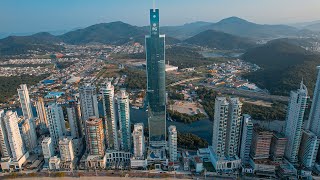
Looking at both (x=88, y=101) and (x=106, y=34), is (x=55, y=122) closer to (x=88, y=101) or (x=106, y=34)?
(x=88, y=101)

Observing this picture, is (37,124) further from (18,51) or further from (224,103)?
(18,51)

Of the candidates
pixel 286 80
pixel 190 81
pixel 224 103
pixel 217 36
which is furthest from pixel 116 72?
pixel 217 36

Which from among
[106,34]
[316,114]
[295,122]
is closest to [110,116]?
[295,122]

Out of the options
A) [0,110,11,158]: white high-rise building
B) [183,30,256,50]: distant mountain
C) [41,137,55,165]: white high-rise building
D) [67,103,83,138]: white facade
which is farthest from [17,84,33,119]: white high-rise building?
[183,30,256,50]: distant mountain

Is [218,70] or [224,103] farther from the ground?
[224,103]

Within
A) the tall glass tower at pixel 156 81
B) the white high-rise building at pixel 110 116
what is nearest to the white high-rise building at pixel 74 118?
the white high-rise building at pixel 110 116
